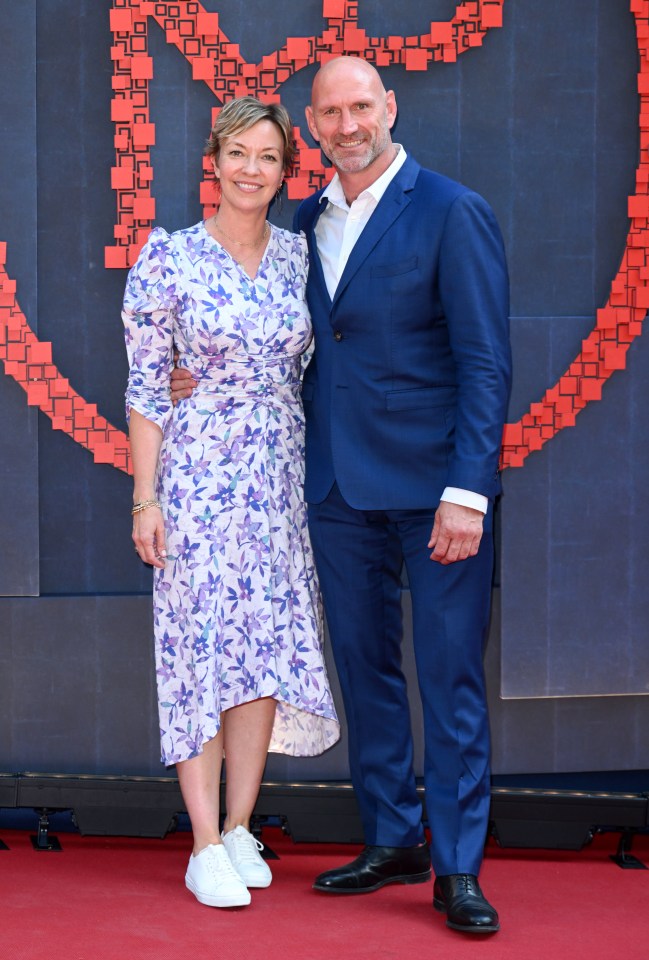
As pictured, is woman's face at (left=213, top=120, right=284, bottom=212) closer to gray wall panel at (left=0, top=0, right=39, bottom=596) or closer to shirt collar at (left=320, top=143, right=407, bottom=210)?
shirt collar at (left=320, top=143, right=407, bottom=210)

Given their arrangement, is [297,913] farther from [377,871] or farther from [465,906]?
[465,906]

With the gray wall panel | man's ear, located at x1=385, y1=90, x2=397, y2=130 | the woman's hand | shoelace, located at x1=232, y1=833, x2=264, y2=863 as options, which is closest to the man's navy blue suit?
man's ear, located at x1=385, y1=90, x2=397, y2=130

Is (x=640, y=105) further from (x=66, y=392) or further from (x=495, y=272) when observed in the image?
(x=66, y=392)

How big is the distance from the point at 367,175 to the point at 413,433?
20.4 inches

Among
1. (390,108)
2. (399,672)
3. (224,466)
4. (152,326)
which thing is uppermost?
(390,108)

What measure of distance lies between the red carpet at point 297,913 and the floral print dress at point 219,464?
0.34 m

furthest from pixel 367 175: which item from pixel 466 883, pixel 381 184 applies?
pixel 466 883

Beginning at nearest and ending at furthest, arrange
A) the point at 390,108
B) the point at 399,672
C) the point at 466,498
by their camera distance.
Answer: the point at 466,498 → the point at 390,108 → the point at 399,672

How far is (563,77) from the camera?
3068 millimetres

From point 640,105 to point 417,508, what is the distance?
137cm

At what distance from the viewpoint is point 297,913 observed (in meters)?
2.38

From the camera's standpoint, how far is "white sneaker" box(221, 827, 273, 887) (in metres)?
2.53

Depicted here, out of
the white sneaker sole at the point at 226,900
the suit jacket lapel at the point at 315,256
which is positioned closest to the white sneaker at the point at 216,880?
the white sneaker sole at the point at 226,900

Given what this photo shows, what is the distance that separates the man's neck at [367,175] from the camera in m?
2.38
